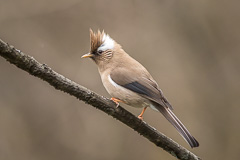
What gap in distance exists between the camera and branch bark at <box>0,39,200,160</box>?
3.59 m

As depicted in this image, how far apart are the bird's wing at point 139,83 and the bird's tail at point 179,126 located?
84 mm

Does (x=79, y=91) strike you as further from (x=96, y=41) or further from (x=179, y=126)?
(x=96, y=41)

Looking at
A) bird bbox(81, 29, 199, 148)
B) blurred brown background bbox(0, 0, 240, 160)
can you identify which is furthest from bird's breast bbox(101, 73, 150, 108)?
blurred brown background bbox(0, 0, 240, 160)

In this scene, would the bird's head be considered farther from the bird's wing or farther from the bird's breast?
the bird's breast

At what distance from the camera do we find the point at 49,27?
8.98 meters

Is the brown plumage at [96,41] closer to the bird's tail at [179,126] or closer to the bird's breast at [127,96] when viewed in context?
the bird's breast at [127,96]

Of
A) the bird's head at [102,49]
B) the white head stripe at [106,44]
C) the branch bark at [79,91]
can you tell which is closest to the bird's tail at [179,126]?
the branch bark at [79,91]

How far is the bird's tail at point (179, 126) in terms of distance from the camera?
4.64m

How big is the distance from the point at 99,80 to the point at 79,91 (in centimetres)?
451

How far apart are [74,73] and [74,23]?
1.28 meters

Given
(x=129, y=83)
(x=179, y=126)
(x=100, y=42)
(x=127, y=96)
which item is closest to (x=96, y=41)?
(x=100, y=42)

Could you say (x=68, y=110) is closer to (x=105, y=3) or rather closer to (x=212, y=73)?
(x=105, y=3)

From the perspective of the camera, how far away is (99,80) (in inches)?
334

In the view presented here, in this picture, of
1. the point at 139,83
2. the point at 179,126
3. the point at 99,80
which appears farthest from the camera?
the point at 99,80
